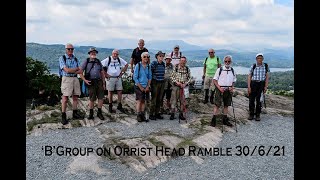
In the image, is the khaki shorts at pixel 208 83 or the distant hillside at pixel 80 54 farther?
the distant hillside at pixel 80 54

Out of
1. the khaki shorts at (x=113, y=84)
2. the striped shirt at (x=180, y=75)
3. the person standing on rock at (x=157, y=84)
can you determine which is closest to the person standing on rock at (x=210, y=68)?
the striped shirt at (x=180, y=75)

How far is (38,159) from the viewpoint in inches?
347

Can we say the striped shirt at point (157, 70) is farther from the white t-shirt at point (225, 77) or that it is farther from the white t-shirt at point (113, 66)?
the white t-shirt at point (225, 77)

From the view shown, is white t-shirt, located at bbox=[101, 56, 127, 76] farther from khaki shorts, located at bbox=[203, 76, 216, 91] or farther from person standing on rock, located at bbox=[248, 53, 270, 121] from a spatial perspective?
person standing on rock, located at bbox=[248, 53, 270, 121]

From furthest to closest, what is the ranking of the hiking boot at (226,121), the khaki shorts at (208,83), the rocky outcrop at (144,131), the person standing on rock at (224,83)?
the khaki shorts at (208,83) → the hiking boot at (226,121) → the person standing on rock at (224,83) → the rocky outcrop at (144,131)

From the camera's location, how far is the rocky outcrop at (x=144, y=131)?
8891mm

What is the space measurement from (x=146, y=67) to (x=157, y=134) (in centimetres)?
258

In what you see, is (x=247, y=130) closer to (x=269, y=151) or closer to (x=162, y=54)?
(x=269, y=151)

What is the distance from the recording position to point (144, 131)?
11109mm

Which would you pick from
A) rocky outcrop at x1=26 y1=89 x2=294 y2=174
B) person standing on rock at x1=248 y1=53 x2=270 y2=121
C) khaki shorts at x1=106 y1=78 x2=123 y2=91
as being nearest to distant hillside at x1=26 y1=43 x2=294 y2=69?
person standing on rock at x1=248 y1=53 x2=270 y2=121

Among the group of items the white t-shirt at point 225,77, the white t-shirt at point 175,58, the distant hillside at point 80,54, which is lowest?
the white t-shirt at point 225,77

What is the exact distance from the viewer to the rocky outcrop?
29.2ft

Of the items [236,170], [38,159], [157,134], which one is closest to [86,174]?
[38,159]
